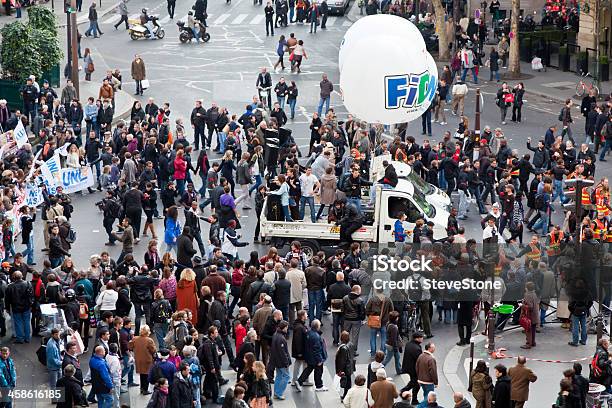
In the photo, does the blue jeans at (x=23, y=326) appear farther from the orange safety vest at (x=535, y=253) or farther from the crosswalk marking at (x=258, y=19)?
the crosswalk marking at (x=258, y=19)

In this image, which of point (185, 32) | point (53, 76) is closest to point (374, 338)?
point (53, 76)

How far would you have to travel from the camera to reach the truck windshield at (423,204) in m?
31.0

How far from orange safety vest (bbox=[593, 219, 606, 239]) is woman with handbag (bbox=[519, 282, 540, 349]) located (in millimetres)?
4128

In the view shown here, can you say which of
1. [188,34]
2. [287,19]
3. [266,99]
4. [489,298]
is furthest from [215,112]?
[287,19]

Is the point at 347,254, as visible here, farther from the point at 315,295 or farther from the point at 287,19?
the point at 287,19

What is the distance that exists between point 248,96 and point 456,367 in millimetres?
24025

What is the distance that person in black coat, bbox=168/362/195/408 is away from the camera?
2280 cm

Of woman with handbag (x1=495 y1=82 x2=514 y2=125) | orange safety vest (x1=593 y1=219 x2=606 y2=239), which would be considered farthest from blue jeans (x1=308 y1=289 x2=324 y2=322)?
woman with handbag (x1=495 y1=82 x2=514 y2=125)

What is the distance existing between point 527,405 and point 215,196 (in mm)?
11135

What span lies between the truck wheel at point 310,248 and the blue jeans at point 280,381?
6224mm

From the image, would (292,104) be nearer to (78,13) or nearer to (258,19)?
(258,19)

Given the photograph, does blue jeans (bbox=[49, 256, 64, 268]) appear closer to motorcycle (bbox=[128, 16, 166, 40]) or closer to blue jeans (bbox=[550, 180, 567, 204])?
blue jeans (bbox=[550, 180, 567, 204])

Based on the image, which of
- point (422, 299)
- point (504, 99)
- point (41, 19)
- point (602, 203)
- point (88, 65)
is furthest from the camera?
point (88, 65)

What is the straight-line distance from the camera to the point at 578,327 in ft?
88.8
